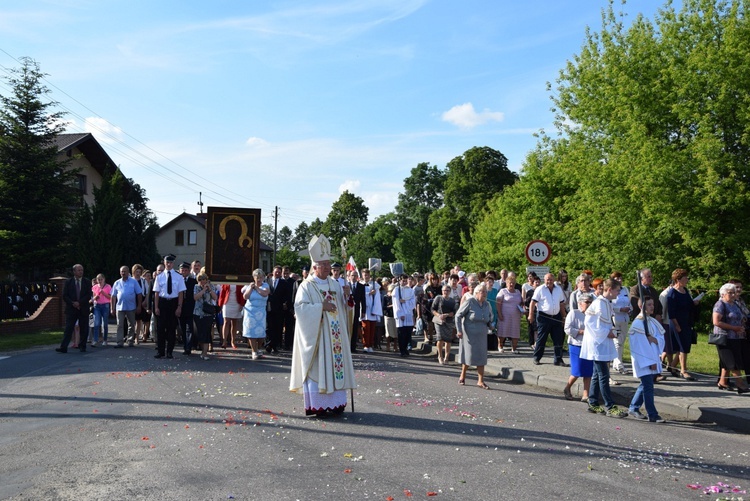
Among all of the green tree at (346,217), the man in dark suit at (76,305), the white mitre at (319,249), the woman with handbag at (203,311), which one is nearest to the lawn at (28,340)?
the man in dark suit at (76,305)

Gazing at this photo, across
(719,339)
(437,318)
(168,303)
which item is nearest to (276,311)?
(168,303)

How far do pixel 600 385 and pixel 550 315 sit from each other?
4436 mm

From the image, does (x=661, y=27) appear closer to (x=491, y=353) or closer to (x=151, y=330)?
(x=491, y=353)

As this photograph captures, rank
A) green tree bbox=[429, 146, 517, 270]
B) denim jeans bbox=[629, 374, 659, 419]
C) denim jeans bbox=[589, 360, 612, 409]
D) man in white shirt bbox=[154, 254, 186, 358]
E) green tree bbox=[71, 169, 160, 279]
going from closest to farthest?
denim jeans bbox=[629, 374, 659, 419]
denim jeans bbox=[589, 360, 612, 409]
man in white shirt bbox=[154, 254, 186, 358]
green tree bbox=[71, 169, 160, 279]
green tree bbox=[429, 146, 517, 270]

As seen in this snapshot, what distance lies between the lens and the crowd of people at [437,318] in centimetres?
896

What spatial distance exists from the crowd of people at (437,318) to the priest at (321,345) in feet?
0.06

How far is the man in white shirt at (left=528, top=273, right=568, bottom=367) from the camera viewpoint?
13695mm

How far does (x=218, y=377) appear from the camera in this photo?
11.7 m

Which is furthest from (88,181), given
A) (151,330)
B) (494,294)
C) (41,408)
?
(41,408)

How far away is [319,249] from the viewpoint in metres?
9.18

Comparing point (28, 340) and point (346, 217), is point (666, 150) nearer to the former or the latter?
point (28, 340)

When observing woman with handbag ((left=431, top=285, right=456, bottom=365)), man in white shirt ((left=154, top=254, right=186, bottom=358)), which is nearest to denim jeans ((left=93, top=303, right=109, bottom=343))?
man in white shirt ((left=154, top=254, right=186, bottom=358))

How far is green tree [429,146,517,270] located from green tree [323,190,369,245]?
80.1 ft

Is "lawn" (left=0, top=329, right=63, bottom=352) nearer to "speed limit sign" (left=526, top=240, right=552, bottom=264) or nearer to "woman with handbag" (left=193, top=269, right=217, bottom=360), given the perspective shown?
"woman with handbag" (left=193, top=269, right=217, bottom=360)
